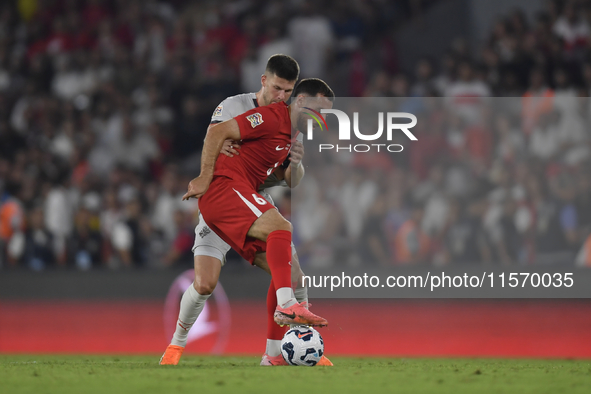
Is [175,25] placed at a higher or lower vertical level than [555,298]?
higher

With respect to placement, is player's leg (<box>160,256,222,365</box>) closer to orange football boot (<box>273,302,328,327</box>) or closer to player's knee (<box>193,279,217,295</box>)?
player's knee (<box>193,279,217,295</box>)

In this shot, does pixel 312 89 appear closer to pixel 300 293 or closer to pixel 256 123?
pixel 256 123

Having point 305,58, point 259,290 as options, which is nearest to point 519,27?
point 305,58

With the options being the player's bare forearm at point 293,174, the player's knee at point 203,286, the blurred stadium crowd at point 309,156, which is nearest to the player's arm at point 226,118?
the player's bare forearm at point 293,174

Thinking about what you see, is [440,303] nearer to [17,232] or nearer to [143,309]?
[143,309]

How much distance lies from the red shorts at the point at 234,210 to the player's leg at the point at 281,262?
0.20 feet

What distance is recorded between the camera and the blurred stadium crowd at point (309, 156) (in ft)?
29.0

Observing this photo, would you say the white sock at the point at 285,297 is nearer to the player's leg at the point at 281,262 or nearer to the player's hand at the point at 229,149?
the player's leg at the point at 281,262

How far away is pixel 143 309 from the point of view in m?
9.49

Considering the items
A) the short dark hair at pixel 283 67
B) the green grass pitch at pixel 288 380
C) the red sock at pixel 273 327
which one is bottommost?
the green grass pitch at pixel 288 380

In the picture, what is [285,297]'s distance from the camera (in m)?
5.04

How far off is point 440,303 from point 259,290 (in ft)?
6.72

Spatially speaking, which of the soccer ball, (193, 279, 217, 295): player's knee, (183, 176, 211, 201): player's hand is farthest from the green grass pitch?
(183, 176, 211, 201): player's hand

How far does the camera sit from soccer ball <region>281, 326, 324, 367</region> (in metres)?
5.23
